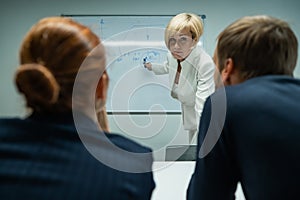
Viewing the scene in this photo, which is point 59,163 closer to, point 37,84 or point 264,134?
point 37,84

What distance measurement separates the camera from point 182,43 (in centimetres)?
209

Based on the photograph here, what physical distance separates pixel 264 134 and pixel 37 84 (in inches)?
21.1

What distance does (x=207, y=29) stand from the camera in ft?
11.2

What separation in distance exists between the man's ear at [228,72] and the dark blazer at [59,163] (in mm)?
396

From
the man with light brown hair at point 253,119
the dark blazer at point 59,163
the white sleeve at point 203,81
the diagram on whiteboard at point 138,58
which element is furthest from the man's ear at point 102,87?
the diagram on whiteboard at point 138,58

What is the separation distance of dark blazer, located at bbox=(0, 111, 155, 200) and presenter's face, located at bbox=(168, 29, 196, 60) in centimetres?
137

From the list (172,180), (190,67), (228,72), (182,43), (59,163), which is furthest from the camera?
(190,67)

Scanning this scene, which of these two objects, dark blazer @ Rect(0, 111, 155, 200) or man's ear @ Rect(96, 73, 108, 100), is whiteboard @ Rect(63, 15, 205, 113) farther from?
dark blazer @ Rect(0, 111, 155, 200)

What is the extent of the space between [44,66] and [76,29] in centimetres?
10

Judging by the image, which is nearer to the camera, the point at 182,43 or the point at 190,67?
the point at 182,43

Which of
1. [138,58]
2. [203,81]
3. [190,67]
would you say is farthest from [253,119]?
[138,58]

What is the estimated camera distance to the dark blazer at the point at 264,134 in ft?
2.86

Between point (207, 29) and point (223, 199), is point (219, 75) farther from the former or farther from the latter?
point (207, 29)

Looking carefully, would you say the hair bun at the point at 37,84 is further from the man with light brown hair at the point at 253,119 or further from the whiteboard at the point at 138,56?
the whiteboard at the point at 138,56
